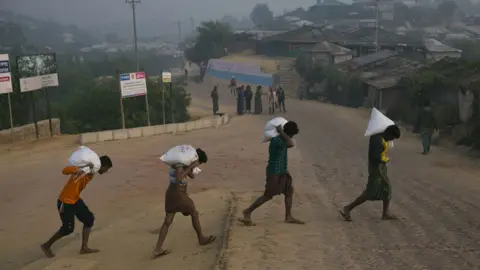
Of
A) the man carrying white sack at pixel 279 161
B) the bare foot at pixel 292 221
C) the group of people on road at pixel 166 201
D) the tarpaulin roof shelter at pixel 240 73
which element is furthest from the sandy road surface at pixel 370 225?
the tarpaulin roof shelter at pixel 240 73

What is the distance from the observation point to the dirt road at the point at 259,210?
6.39m

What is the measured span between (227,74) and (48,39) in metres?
154

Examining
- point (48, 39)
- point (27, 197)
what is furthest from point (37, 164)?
point (48, 39)

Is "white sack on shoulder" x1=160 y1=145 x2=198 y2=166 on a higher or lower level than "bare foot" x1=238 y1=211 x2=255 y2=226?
higher

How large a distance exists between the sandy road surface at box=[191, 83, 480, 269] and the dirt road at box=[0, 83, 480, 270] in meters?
0.01

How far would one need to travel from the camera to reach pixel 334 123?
2202cm


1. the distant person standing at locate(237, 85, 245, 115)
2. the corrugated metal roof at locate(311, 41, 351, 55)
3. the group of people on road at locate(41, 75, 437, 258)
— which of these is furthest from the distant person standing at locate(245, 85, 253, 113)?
the corrugated metal roof at locate(311, 41, 351, 55)

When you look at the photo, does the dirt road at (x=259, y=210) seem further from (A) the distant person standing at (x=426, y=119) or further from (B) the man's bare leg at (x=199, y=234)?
(A) the distant person standing at (x=426, y=119)

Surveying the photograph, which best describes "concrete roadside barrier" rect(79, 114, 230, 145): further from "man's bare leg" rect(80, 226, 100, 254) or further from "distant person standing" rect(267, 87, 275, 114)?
"man's bare leg" rect(80, 226, 100, 254)

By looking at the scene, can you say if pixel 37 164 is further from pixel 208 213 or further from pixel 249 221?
pixel 249 221

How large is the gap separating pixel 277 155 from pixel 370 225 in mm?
1538

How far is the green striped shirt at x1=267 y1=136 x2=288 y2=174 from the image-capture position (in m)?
7.22

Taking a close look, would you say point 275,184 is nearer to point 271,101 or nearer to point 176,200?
point 176,200

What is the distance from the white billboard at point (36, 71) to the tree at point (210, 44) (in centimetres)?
4048
